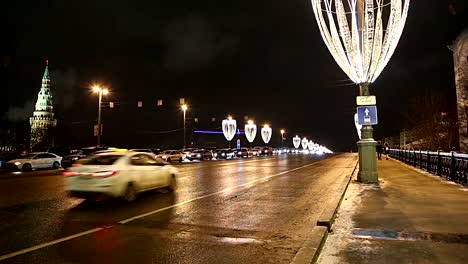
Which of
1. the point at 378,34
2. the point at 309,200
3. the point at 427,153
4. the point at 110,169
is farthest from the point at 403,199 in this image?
the point at 427,153

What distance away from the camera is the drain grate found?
284 inches

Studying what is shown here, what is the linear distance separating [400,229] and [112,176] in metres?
7.72

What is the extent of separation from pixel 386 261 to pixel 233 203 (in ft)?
22.2

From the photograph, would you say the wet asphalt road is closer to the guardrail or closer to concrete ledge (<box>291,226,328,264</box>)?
concrete ledge (<box>291,226,328,264</box>)

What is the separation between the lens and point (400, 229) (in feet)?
26.4

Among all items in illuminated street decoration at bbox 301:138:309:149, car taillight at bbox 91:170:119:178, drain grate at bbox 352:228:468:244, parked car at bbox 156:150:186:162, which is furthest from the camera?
illuminated street decoration at bbox 301:138:309:149

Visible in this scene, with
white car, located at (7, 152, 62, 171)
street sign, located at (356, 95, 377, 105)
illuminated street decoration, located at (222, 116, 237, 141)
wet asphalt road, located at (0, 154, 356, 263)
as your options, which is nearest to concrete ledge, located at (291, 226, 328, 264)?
wet asphalt road, located at (0, 154, 356, 263)

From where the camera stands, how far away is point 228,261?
632cm

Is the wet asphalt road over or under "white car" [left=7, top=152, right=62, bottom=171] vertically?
under

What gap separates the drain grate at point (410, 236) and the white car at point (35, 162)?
28300mm

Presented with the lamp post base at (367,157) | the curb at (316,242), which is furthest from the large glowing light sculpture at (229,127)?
the curb at (316,242)

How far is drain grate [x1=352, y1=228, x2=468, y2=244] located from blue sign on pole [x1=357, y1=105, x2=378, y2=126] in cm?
841

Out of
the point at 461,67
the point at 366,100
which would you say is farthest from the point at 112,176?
the point at 461,67

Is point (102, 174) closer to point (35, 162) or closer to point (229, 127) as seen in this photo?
point (35, 162)
